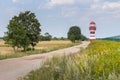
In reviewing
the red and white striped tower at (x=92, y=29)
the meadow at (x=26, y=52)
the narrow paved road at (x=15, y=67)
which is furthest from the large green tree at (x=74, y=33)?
the narrow paved road at (x=15, y=67)

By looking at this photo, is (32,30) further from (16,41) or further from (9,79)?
(9,79)

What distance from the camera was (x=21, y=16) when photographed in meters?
92.8

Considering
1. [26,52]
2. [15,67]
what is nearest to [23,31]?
[26,52]

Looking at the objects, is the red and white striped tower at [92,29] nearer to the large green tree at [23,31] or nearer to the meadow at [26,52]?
the meadow at [26,52]

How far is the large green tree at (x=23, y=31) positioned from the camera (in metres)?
84.1

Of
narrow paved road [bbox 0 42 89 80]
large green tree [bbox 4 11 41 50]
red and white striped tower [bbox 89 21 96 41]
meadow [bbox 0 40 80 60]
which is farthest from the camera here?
large green tree [bbox 4 11 41 50]

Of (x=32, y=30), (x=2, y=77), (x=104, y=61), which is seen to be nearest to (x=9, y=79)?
(x=2, y=77)

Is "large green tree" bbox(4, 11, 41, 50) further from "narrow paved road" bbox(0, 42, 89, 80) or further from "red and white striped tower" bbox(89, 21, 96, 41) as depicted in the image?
"narrow paved road" bbox(0, 42, 89, 80)

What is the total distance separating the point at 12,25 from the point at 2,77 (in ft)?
236

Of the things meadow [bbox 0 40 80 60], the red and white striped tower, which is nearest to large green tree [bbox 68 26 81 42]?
meadow [bbox 0 40 80 60]

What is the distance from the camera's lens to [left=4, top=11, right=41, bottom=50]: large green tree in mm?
84056

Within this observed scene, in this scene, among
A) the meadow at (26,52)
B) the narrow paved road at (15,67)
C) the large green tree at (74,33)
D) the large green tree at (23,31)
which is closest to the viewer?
the narrow paved road at (15,67)

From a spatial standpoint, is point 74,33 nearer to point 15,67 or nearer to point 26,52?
point 26,52

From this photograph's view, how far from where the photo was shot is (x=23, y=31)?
84.5 m
